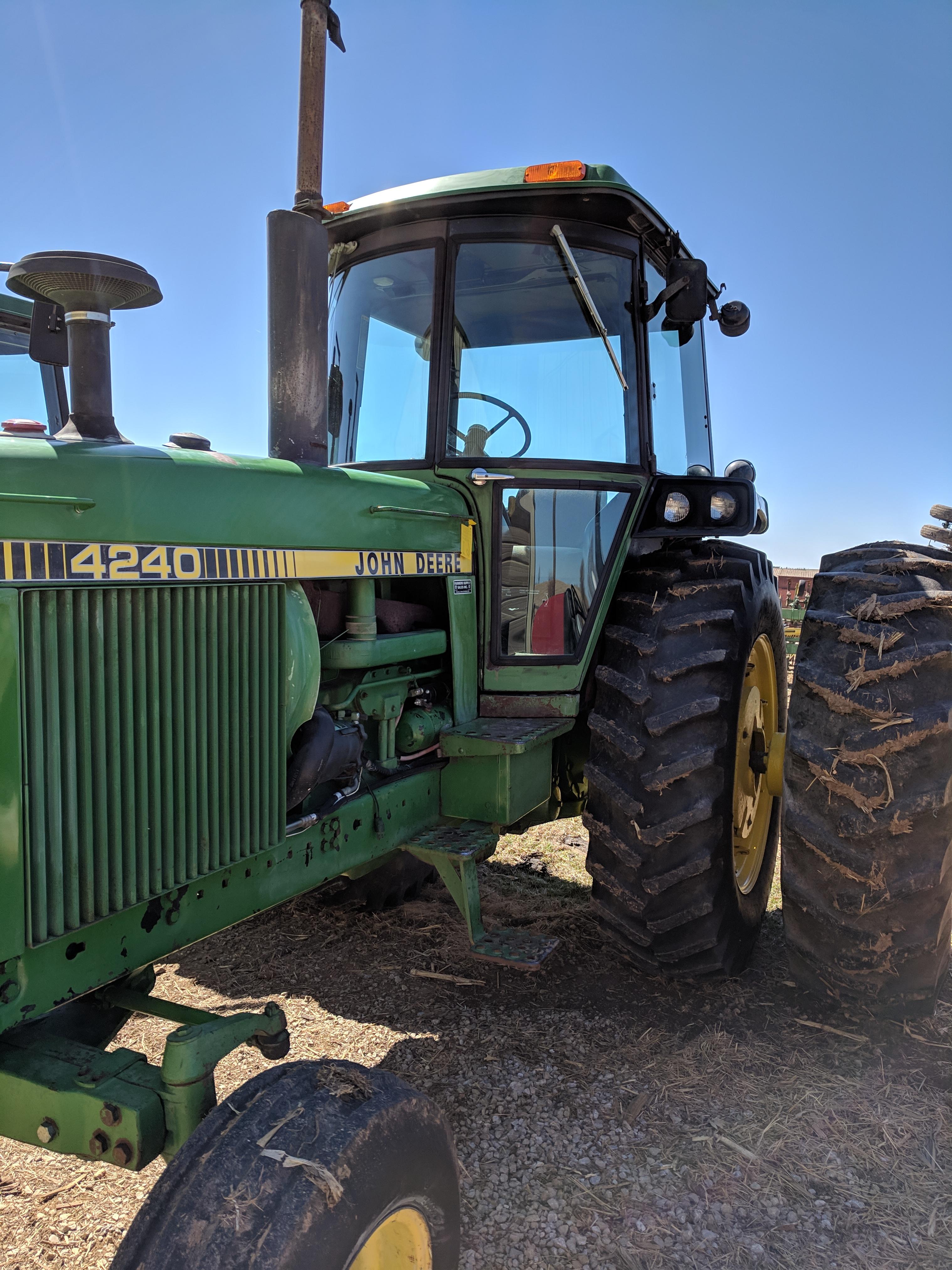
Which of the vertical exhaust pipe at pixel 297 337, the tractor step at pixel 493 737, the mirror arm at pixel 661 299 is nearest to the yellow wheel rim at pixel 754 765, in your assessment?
the tractor step at pixel 493 737

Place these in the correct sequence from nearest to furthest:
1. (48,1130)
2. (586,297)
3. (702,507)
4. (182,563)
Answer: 1. (48,1130)
2. (182,563)
3. (586,297)
4. (702,507)

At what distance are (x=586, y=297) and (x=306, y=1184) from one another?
2.60 meters

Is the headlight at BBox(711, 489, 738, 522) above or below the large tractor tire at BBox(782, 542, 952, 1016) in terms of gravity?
above

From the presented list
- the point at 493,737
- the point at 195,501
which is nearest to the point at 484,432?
the point at 493,737

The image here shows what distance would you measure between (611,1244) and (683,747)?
1254 millimetres

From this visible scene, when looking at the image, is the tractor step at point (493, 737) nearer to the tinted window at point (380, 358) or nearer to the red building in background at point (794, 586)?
the tinted window at point (380, 358)

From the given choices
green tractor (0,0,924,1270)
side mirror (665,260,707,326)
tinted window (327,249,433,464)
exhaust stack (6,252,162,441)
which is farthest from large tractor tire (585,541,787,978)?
exhaust stack (6,252,162,441)

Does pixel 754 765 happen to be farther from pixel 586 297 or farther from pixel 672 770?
pixel 586 297

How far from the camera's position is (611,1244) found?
2053mm

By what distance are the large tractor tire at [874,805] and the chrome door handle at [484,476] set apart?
3.49ft

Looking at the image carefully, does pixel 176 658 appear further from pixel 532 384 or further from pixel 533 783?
pixel 532 384

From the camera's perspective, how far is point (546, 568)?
10.3 feet

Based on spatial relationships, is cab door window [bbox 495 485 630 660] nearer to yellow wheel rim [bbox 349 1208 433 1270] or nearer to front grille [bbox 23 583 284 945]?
front grille [bbox 23 583 284 945]

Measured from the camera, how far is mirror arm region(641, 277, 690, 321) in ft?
9.93
